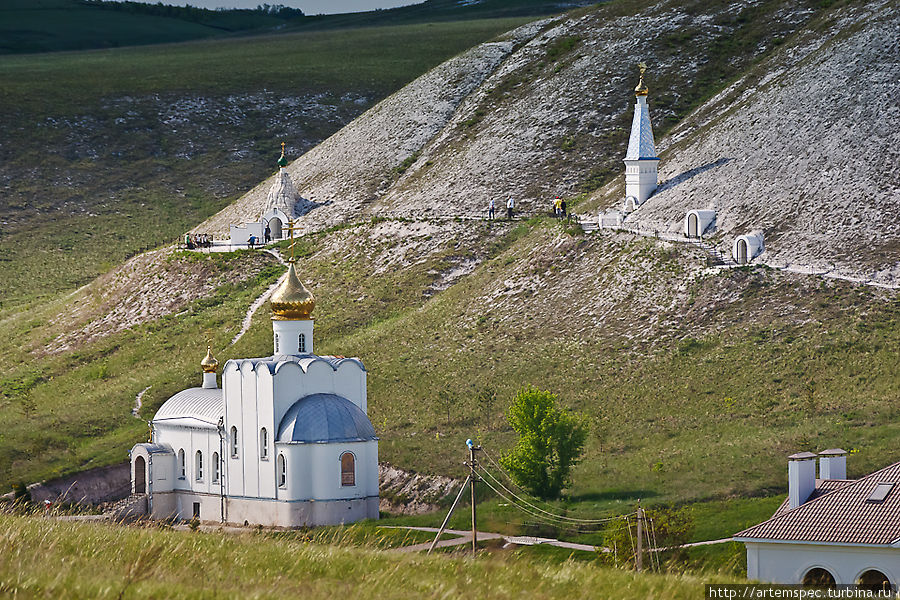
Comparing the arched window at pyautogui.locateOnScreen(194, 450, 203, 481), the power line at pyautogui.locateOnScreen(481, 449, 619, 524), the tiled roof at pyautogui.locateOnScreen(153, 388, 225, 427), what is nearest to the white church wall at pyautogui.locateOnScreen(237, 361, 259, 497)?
the tiled roof at pyautogui.locateOnScreen(153, 388, 225, 427)

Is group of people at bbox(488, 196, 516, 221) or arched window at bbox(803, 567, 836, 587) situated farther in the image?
group of people at bbox(488, 196, 516, 221)

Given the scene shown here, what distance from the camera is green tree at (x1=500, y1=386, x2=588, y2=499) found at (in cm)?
4534

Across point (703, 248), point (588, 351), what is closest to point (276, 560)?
point (588, 351)

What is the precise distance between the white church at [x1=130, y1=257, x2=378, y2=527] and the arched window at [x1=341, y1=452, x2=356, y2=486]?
0.03 metres

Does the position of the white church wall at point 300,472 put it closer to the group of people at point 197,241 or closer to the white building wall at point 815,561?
the white building wall at point 815,561

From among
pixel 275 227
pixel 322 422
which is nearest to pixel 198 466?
pixel 322 422

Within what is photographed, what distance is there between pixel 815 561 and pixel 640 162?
45019 mm

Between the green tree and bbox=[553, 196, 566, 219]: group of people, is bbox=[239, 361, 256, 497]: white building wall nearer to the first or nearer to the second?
the green tree

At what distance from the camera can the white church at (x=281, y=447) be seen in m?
45.5

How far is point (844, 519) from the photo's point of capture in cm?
3148

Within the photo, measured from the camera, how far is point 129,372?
2726 inches

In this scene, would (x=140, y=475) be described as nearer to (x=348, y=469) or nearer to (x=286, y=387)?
(x=286, y=387)

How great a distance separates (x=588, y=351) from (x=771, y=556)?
2898cm

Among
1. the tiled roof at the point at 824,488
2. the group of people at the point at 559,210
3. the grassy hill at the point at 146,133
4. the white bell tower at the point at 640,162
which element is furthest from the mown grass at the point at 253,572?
the grassy hill at the point at 146,133
